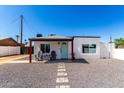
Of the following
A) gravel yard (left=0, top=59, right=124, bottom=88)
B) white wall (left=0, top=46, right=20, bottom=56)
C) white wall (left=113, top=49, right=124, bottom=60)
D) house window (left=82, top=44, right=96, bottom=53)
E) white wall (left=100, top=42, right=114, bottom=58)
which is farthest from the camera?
white wall (left=0, top=46, right=20, bottom=56)

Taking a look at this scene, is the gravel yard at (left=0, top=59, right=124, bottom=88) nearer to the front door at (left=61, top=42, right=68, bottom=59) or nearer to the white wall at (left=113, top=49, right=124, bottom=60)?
the white wall at (left=113, top=49, right=124, bottom=60)

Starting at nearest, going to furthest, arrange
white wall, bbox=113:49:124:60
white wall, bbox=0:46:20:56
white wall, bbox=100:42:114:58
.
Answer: white wall, bbox=113:49:124:60
white wall, bbox=100:42:114:58
white wall, bbox=0:46:20:56

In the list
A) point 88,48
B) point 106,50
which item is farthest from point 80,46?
point 106,50

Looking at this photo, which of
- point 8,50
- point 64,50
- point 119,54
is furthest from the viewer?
point 8,50

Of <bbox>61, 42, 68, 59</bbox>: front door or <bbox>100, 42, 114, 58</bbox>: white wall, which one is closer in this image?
<bbox>61, 42, 68, 59</bbox>: front door

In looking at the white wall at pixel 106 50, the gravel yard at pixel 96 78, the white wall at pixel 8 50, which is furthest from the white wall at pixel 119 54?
the white wall at pixel 8 50

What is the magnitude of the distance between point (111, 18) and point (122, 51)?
22.8ft

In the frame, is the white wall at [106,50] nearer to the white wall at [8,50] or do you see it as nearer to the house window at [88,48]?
the house window at [88,48]

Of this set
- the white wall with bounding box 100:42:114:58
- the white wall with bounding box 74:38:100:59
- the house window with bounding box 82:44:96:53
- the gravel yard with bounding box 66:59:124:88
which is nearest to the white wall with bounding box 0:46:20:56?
the white wall with bounding box 74:38:100:59

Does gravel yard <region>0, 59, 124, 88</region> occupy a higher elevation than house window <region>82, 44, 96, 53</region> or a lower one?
lower

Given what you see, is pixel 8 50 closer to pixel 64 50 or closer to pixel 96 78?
pixel 64 50
